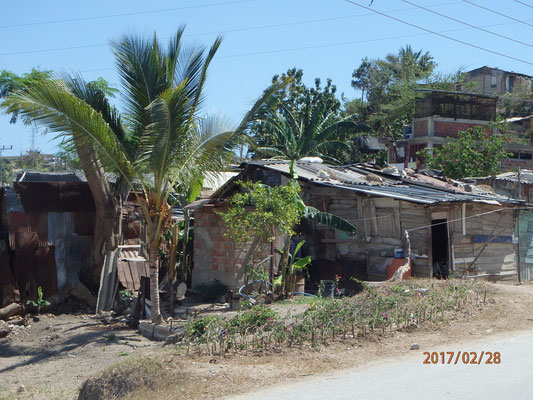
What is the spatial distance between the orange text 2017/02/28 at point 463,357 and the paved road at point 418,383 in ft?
0.33

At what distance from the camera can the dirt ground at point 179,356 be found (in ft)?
21.2

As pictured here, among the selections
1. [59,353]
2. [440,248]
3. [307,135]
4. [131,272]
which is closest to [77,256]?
[131,272]

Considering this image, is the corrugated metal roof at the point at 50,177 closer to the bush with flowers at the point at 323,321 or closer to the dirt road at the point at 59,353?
the dirt road at the point at 59,353

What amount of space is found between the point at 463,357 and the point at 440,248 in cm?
908

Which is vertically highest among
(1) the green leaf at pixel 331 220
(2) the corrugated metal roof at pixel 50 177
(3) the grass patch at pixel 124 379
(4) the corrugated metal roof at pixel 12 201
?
(2) the corrugated metal roof at pixel 50 177

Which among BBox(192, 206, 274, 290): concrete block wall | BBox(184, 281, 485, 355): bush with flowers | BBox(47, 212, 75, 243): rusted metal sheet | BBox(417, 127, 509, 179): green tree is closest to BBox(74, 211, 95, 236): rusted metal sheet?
BBox(47, 212, 75, 243): rusted metal sheet

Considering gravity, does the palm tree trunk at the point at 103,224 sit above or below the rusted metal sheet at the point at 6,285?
above

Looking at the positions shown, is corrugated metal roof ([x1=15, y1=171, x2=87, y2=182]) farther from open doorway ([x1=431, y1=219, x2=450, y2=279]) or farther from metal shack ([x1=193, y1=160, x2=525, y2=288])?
open doorway ([x1=431, y1=219, x2=450, y2=279])

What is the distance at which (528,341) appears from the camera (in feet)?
26.5

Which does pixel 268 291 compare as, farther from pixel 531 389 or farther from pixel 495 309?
pixel 531 389

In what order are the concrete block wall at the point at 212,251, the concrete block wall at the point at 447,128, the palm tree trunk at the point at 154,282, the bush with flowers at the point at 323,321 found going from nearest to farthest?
the bush with flowers at the point at 323,321 < the palm tree trunk at the point at 154,282 < the concrete block wall at the point at 212,251 < the concrete block wall at the point at 447,128

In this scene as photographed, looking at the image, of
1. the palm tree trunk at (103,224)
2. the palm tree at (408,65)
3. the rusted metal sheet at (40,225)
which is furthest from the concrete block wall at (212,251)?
the palm tree at (408,65)

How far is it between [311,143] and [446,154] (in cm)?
572

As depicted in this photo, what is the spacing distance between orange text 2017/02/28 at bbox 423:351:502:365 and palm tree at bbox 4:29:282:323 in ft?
16.1
